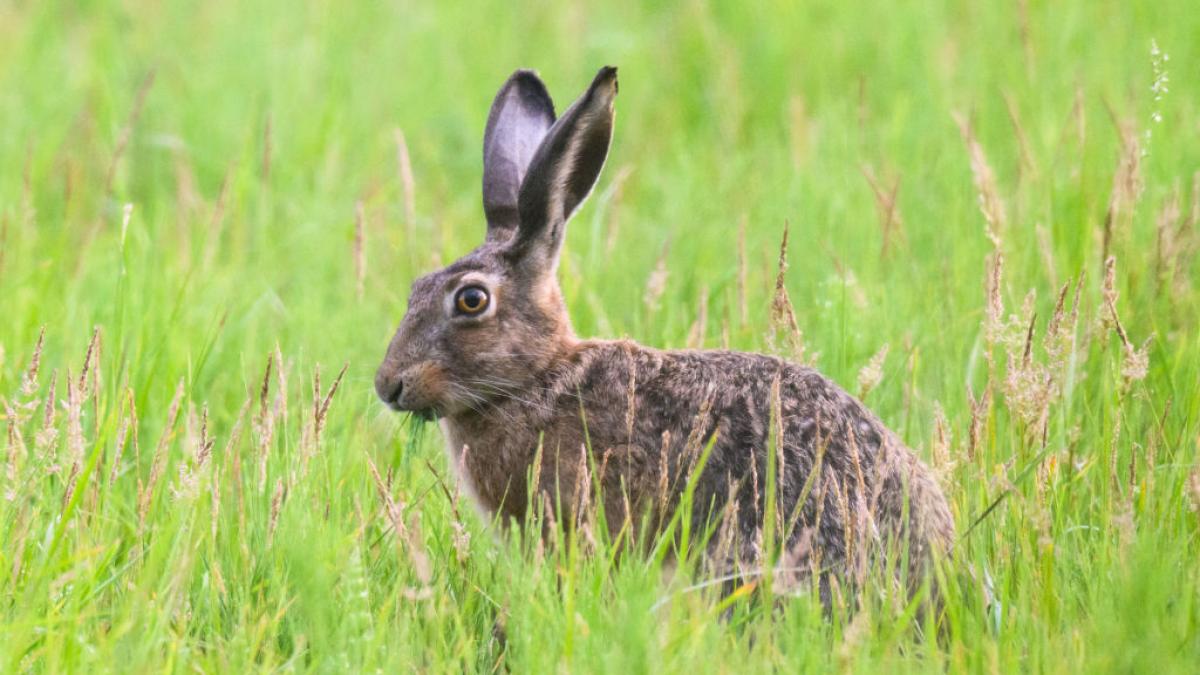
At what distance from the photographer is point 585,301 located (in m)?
6.19

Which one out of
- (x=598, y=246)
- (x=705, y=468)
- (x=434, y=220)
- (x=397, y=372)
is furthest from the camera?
(x=434, y=220)

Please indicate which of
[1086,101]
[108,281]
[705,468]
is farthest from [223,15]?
[705,468]

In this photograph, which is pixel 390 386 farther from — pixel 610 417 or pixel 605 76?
pixel 605 76

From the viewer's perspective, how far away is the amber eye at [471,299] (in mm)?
5109

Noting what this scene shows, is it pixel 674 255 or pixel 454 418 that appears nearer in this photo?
pixel 454 418

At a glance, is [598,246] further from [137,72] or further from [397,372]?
[137,72]

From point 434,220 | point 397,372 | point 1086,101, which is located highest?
point 1086,101

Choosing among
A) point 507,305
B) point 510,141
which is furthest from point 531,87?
point 507,305

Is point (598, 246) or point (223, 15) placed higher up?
point (223, 15)

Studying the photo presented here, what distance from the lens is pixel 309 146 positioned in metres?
7.96

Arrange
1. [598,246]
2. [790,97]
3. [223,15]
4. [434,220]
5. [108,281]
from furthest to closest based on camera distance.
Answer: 1. [223,15]
2. [790,97]
3. [434,220]
4. [598,246]
5. [108,281]

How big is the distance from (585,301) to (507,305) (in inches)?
41.1

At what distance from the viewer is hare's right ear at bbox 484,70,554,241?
5570 millimetres

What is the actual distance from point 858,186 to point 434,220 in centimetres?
188
